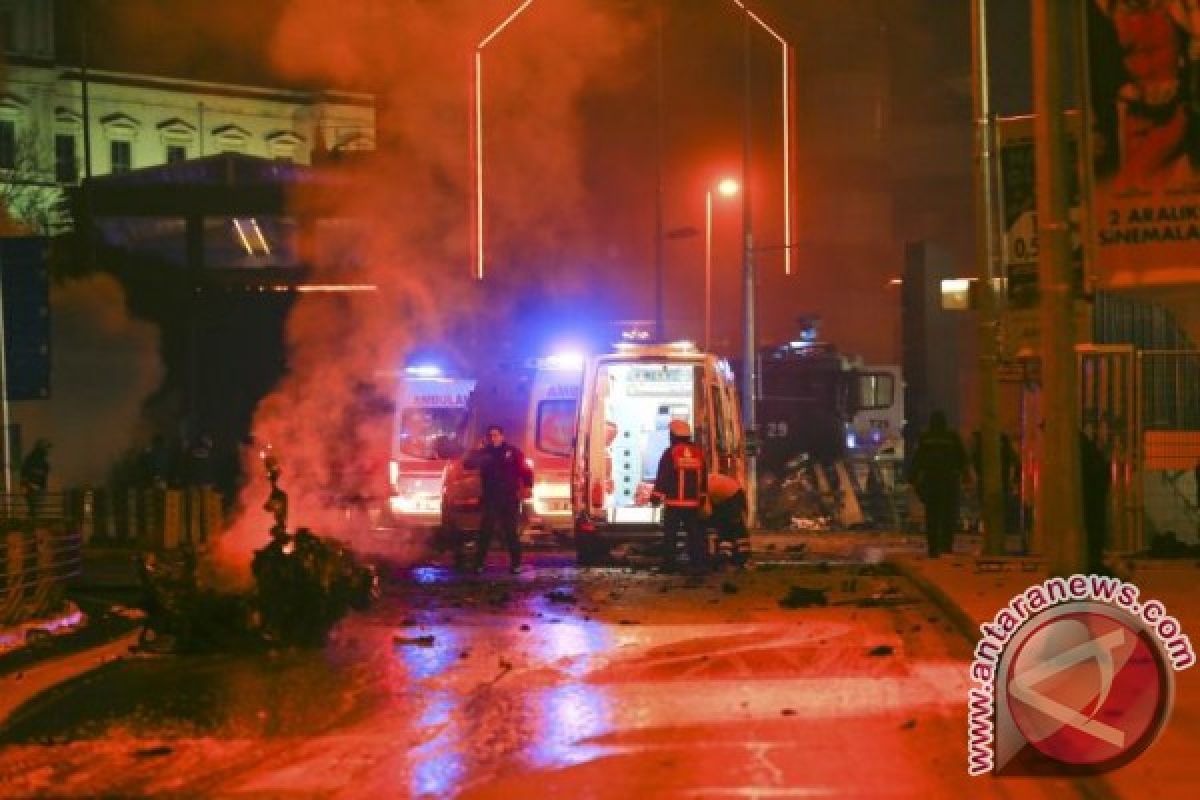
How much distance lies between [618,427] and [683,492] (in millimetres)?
2355

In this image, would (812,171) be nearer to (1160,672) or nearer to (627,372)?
(627,372)

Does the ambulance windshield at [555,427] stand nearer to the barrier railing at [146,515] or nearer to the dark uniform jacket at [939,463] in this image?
the barrier railing at [146,515]

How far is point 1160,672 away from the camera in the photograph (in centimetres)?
633

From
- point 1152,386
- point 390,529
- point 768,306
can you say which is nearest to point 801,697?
point 1152,386

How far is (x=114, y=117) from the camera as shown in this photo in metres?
69.6

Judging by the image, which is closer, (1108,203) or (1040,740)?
(1040,740)

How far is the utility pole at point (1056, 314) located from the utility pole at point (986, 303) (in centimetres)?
437

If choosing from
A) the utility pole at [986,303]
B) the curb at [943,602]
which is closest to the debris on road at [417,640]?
the curb at [943,602]

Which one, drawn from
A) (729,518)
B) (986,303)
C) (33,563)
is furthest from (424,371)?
(33,563)

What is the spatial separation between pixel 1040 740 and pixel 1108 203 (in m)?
7.50

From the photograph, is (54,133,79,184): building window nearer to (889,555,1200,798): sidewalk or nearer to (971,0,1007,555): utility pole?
(971,0,1007,555): utility pole

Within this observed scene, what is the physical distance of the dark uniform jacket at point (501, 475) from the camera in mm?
15109

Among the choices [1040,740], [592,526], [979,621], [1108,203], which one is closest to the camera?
[1040,740]

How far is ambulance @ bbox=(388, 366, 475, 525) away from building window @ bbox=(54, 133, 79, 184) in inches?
1824
